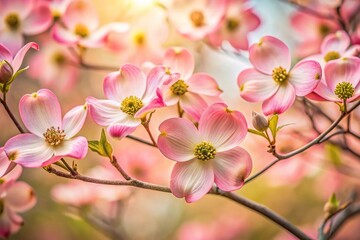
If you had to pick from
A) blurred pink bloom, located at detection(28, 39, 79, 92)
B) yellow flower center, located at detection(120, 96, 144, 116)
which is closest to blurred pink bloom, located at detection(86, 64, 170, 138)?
yellow flower center, located at detection(120, 96, 144, 116)

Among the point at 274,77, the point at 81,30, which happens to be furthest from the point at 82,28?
the point at 274,77

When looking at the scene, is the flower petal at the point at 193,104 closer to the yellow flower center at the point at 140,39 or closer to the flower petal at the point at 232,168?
the flower petal at the point at 232,168

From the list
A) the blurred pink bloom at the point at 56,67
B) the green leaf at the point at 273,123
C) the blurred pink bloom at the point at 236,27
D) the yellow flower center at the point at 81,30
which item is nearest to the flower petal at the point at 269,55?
the green leaf at the point at 273,123

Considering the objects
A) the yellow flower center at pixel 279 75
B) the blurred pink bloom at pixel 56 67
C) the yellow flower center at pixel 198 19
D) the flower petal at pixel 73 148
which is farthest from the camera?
the blurred pink bloom at pixel 56 67

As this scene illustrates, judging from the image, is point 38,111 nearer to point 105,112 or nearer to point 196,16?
point 105,112

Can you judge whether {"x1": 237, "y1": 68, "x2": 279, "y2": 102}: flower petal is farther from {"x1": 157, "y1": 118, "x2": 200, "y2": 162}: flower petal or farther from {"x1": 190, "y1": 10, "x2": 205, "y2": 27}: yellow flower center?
{"x1": 190, "y1": 10, "x2": 205, "y2": 27}: yellow flower center

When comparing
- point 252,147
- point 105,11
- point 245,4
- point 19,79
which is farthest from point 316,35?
point 105,11
